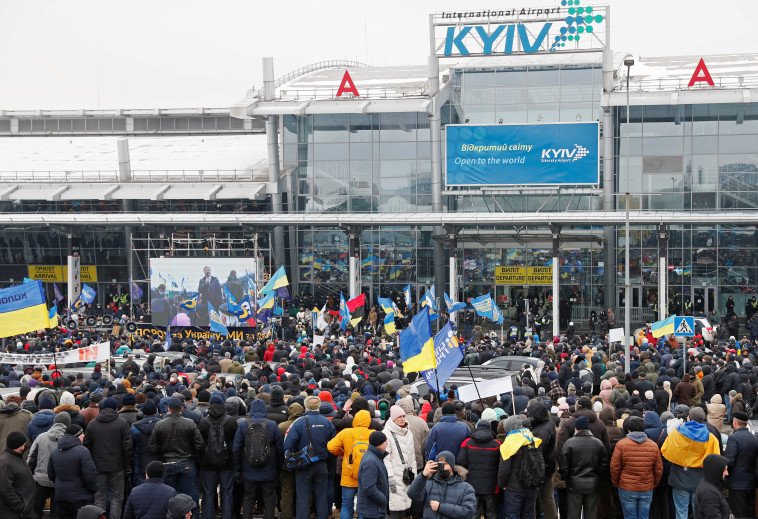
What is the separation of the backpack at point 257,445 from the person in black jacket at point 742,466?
5.75 meters

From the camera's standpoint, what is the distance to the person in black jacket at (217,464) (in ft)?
43.2

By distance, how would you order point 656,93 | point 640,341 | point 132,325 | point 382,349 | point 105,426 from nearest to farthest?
1. point 105,426
2. point 382,349
3. point 640,341
4. point 132,325
5. point 656,93

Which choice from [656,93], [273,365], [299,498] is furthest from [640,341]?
[299,498]

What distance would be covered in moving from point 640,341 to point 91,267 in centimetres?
3057

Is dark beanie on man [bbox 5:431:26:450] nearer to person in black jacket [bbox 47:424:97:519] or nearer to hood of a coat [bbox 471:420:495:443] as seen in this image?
person in black jacket [bbox 47:424:97:519]

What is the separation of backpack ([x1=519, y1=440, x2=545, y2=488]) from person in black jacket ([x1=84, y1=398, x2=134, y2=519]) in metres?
5.08

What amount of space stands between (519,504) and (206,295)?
27649 mm

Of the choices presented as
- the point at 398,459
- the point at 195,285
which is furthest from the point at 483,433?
the point at 195,285

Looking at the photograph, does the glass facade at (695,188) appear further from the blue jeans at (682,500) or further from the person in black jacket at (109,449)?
the person in black jacket at (109,449)

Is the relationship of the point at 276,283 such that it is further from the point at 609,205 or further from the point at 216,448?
the point at 216,448

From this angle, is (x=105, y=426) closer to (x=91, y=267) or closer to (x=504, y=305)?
(x=504, y=305)

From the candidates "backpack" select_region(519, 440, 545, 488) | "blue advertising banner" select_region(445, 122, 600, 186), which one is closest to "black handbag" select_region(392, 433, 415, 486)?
"backpack" select_region(519, 440, 545, 488)

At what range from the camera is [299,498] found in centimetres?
1300

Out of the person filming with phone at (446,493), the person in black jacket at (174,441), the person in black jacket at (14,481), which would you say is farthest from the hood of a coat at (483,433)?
the person in black jacket at (14,481)
